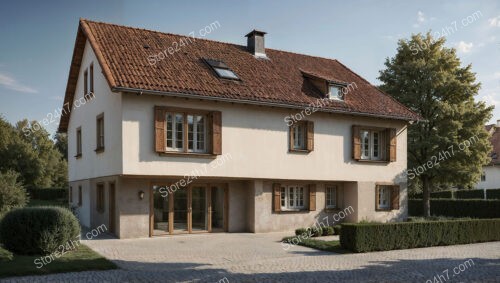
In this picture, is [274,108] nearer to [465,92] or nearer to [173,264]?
[173,264]

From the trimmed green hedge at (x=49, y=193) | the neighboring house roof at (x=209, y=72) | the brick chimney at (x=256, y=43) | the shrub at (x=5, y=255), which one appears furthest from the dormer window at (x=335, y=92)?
the trimmed green hedge at (x=49, y=193)

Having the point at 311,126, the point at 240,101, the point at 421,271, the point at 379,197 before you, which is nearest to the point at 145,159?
the point at 240,101

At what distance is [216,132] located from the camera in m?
19.7

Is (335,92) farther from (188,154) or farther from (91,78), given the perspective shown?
(91,78)

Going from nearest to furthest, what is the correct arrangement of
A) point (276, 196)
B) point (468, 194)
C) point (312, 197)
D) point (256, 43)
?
point (276, 196) → point (312, 197) → point (256, 43) → point (468, 194)

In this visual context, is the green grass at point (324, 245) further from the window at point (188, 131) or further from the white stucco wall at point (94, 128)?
the white stucco wall at point (94, 128)

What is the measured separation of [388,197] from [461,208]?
8949 millimetres

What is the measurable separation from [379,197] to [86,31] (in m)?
16.2

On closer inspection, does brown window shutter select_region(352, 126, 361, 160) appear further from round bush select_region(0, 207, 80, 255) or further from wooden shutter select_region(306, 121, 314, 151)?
round bush select_region(0, 207, 80, 255)

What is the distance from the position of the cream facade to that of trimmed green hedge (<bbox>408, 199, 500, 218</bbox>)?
7822 mm

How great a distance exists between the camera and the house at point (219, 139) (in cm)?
1880

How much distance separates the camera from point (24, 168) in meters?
47.4

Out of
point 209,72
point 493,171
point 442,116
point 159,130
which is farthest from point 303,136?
point 493,171

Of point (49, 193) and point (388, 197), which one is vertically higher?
point (388, 197)
